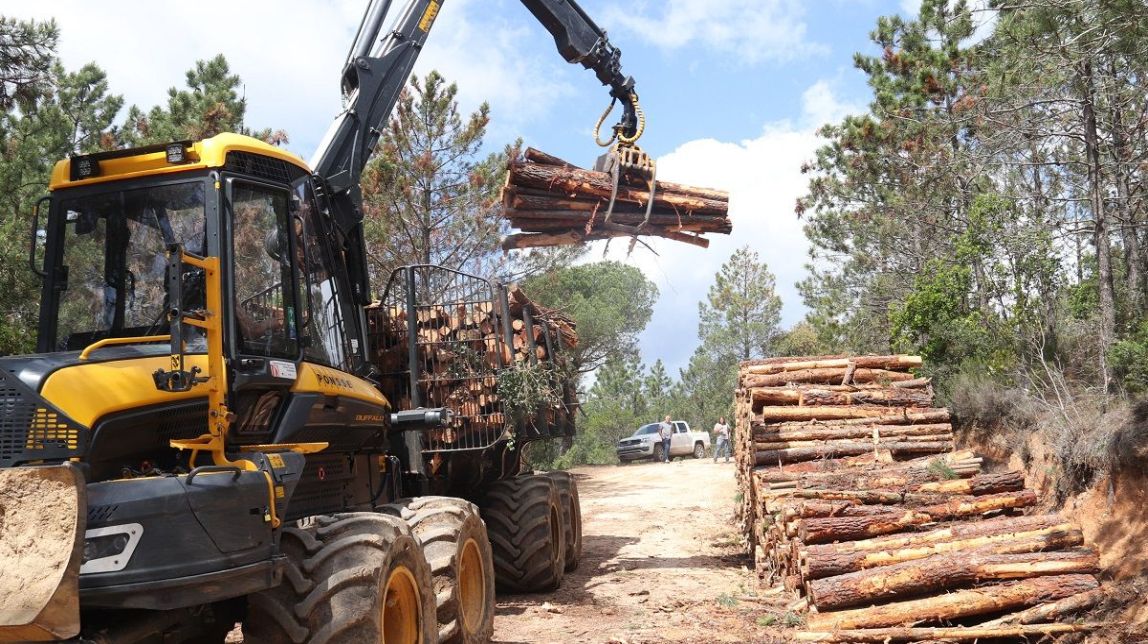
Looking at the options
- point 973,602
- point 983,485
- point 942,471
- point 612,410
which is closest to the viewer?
point 973,602

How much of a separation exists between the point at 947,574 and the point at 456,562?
400 centimetres

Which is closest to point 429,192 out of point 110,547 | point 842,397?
point 842,397

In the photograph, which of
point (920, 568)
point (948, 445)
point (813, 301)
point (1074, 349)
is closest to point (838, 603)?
point (920, 568)

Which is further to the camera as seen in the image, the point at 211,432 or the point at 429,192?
the point at 429,192

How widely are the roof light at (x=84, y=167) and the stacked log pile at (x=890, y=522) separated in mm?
5964

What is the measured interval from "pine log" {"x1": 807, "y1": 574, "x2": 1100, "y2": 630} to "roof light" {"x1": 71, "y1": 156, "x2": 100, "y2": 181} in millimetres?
6148

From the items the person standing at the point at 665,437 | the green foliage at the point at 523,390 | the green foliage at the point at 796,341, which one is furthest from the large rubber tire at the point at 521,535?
the green foliage at the point at 796,341

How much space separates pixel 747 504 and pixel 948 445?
3.05 metres

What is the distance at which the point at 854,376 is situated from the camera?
41.0 feet

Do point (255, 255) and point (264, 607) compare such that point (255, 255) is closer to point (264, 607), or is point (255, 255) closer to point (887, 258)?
point (264, 607)

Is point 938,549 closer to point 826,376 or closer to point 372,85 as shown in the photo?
point 826,376

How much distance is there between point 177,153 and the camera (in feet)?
17.9

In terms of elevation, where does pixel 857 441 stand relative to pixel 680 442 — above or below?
above

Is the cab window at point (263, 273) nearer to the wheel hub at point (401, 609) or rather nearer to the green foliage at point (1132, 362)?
the wheel hub at point (401, 609)
